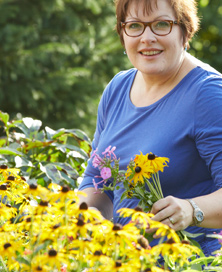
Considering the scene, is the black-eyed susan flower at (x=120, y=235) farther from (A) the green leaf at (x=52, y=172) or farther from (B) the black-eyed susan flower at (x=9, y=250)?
(A) the green leaf at (x=52, y=172)

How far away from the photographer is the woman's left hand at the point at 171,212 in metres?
1.59

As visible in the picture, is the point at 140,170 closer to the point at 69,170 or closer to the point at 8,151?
the point at 69,170

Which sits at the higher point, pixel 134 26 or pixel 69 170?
pixel 134 26

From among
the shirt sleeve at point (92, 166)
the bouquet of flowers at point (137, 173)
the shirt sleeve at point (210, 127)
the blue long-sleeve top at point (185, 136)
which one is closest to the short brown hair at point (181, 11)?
the blue long-sleeve top at point (185, 136)

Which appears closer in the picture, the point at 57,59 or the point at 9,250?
the point at 9,250

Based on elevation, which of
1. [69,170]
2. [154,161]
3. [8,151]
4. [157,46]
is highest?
[157,46]

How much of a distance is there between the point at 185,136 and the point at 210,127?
104 mm

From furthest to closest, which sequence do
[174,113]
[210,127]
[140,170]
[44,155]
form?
[44,155] → [174,113] → [210,127] → [140,170]

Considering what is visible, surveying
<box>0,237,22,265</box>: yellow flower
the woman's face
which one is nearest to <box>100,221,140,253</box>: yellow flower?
<box>0,237,22,265</box>: yellow flower

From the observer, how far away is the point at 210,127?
6.05 ft

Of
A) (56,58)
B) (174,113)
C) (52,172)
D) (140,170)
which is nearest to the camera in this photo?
(140,170)

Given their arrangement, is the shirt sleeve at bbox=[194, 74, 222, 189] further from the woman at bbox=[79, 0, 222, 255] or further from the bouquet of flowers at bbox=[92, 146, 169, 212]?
the bouquet of flowers at bbox=[92, 146, 169, 212]

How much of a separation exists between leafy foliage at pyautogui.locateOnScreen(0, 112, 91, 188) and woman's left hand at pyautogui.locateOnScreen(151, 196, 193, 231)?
974 mm

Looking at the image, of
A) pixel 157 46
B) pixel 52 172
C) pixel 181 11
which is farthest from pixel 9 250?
pixel 52 172
